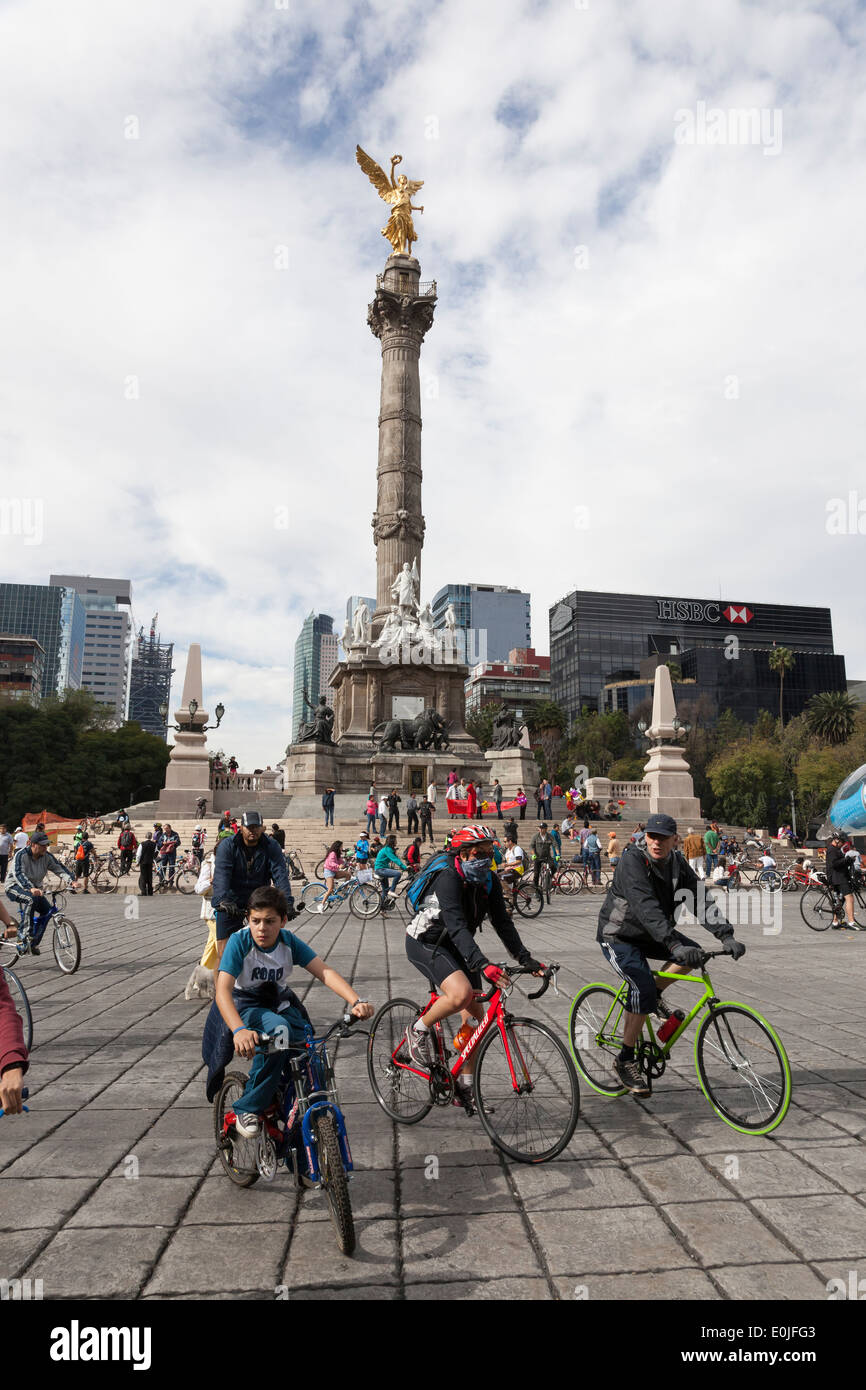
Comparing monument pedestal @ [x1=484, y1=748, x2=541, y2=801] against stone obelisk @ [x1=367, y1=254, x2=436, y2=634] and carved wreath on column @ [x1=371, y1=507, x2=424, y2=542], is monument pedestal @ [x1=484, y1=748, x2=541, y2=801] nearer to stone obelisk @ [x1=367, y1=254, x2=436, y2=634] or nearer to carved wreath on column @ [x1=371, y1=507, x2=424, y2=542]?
stone obelisk @ [x1=367, y1=254, x2=436, y2=634]

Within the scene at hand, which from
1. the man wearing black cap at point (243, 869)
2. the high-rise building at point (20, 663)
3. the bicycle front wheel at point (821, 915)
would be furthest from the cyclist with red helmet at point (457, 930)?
the high-rise building at point (20, 663)

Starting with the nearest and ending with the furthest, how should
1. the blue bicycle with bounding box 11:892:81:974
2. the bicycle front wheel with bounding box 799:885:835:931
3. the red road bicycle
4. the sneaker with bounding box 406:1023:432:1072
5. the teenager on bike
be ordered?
the red road bicycle
the sneaker with bounding box 406:1023:432:1072
the teenager on bike
the blue bicycle with bounding box 11:892:81:974
the bicycle front wheel with bounding box 799:885:835:931

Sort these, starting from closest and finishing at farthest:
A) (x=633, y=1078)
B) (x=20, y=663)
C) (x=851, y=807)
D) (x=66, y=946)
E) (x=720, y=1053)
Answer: (x=720, y=1053)
(x=633, y=1078)
(x=66, y=946)
(x=851, y=807)
(x=20, y=663)

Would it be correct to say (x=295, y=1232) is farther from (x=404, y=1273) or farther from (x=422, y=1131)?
(x=422, y=1131)

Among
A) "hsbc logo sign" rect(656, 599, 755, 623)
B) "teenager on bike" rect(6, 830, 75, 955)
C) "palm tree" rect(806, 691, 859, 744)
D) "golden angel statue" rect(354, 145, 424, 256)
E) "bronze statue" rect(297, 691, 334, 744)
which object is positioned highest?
"golden angel statue" rect(354, 145, 424, 256)

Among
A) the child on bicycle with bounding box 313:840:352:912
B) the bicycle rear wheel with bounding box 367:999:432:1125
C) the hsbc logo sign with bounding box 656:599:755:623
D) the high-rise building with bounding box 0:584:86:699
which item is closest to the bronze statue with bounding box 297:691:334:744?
the child on bicycle with bounding box 313:840:352:912

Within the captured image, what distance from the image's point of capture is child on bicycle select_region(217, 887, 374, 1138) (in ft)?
12.3

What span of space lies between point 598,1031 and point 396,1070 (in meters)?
1.44

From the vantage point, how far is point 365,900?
16.7 metres

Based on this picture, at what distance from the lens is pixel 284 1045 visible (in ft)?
12.3

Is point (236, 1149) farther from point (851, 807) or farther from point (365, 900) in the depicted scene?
point (851, 807)

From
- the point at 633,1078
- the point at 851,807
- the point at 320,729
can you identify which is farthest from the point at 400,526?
the point at 633,1078

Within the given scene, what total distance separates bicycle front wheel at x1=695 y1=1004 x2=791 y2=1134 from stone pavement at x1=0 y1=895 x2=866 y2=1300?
13 cm
